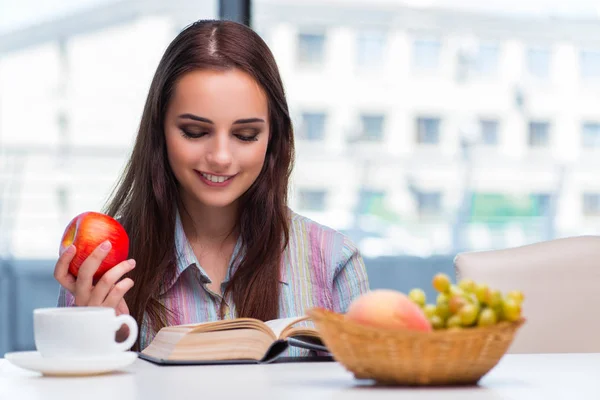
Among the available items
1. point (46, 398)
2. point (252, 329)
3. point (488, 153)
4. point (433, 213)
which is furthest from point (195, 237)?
point (488, 153)

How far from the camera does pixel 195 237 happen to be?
1656 mm

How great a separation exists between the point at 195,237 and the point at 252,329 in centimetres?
51

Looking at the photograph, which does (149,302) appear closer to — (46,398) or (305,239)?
(305,239)

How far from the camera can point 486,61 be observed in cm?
903

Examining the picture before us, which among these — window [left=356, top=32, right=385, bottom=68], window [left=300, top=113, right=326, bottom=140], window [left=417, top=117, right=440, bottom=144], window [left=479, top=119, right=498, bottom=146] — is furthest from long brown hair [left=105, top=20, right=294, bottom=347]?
window [left=479, top=119, right=498, bottom=146]

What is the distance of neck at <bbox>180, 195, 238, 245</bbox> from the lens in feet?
5.43

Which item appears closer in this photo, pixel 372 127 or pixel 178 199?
pixel 178 199

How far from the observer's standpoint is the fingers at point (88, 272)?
127 cm

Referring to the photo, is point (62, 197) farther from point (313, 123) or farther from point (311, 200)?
point (311, 200)

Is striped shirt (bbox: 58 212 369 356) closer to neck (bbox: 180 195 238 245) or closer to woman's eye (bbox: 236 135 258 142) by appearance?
neck (bbox: 180 195 238 245)

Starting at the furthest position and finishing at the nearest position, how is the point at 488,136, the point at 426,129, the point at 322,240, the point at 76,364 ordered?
the point at 488,136 → the point at 426,129 → the point at 322,240 → the point at 76,364

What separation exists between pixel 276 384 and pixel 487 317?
220mm

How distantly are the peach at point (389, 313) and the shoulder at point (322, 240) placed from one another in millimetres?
779

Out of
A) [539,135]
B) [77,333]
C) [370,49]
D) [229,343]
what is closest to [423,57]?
[370,49]
